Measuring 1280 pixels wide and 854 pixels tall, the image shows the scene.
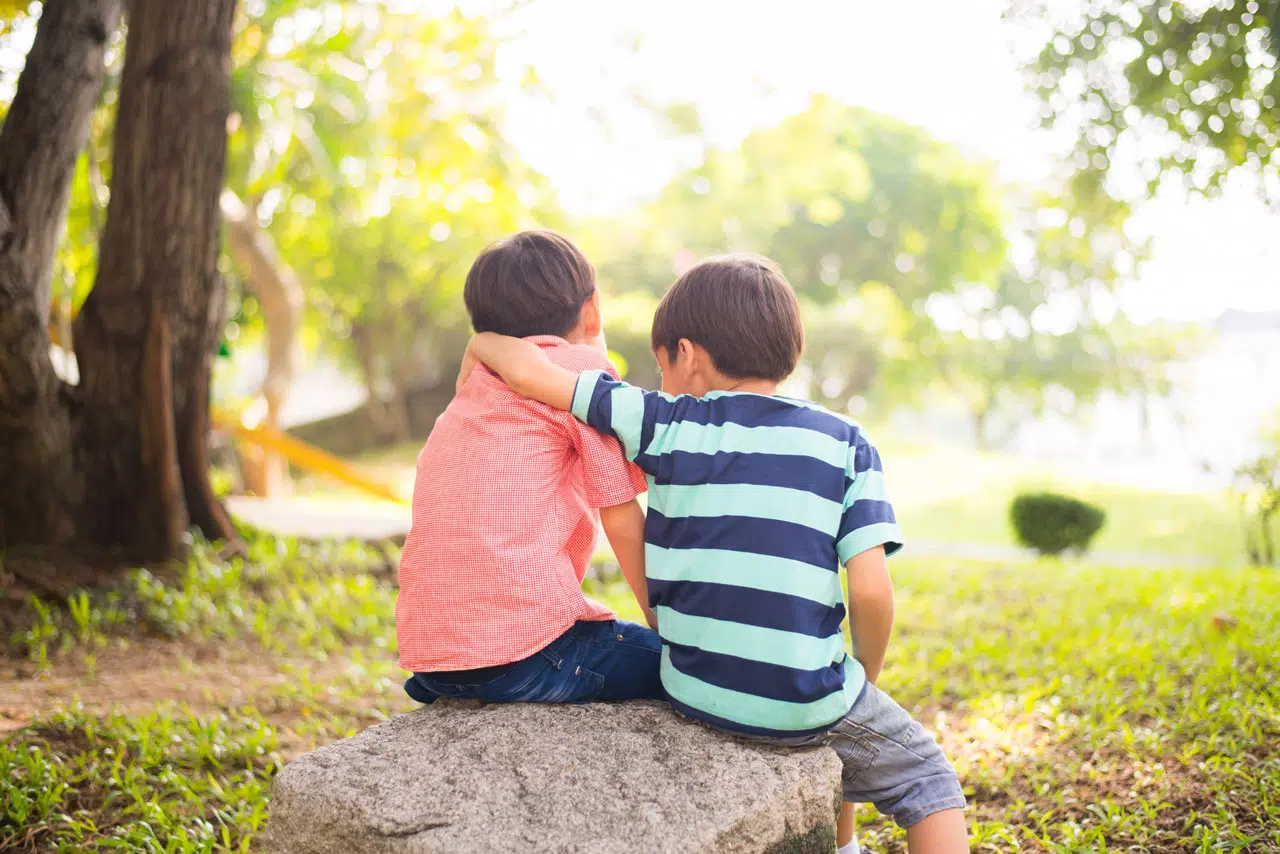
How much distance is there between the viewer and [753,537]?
6.14ft

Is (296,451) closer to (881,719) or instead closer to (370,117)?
(370,117)

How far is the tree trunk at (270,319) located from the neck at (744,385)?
8.73m

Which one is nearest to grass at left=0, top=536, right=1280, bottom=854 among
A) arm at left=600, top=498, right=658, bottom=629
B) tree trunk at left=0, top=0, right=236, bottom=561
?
tree trunk at left=0, top=0, right=236, bottom=561

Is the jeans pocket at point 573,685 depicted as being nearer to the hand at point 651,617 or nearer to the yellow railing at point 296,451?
the hand at point 651,617

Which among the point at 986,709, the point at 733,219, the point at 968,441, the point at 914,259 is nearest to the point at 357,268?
the point at 733,219

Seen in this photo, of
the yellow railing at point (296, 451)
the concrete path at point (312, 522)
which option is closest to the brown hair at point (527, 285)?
the concrete path at point (312, 522)

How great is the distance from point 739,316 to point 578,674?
0.81 meters

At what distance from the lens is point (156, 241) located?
4684 millimetres

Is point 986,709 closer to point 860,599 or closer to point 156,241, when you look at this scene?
point 860,599

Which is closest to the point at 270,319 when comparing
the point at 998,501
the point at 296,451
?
the point at 296,451

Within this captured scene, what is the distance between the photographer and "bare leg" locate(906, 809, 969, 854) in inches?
78.4

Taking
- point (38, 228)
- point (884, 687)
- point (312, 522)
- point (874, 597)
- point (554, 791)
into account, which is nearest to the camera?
point (554, 791)

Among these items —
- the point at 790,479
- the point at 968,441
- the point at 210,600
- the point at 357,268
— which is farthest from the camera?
the point at 968,441

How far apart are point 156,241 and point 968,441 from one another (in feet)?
155
